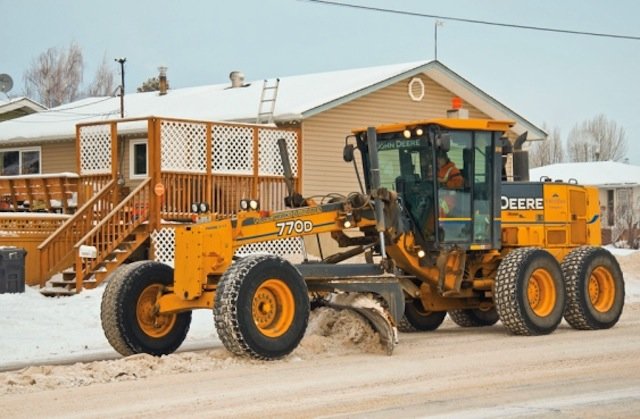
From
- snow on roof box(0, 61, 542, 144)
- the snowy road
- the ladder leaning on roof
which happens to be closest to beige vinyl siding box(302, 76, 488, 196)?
snow on roof box(0, 61, 542, 144)

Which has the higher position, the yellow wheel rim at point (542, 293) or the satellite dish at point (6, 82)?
the satellite dish at point (6, 82)

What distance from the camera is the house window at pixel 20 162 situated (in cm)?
3543

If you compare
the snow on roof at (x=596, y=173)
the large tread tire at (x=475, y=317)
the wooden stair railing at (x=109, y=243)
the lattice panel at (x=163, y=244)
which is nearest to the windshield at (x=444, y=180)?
the large tread tire at (x=475, y=317)

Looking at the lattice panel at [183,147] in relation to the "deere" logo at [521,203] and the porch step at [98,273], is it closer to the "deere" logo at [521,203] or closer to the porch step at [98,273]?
the porch step at [98,273]

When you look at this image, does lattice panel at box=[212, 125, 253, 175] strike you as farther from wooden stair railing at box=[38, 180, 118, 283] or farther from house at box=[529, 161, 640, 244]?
house at box=[529, 161, 640, 244]

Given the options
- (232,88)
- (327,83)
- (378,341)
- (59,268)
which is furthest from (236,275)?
(232,88)

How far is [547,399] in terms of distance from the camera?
9.99 metres

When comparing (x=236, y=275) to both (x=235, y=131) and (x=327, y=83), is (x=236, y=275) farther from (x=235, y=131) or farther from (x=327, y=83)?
(x=327, y=83)

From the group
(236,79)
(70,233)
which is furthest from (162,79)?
(70,233)

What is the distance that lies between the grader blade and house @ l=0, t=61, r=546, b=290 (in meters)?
9.78

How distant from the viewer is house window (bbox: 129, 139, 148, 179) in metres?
31.0

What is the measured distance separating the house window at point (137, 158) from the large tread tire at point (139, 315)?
17732 millimetres

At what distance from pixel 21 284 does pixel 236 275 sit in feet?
33.5

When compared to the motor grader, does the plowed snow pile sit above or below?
below
